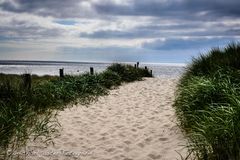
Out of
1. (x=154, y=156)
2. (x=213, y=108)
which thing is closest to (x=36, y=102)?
(x=154, y=156)

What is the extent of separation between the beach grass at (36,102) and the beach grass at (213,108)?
3.18 metres

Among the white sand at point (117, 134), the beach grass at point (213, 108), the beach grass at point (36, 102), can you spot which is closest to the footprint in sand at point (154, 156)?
the white sand at point (117, 134)

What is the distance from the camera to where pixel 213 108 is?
7.39 metres

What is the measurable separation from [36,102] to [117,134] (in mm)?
3887

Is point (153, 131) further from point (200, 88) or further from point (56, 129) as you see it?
point (56, 129)

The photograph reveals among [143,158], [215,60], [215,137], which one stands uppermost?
[215,60]

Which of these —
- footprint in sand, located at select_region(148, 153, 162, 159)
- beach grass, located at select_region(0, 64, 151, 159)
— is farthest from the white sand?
beach grass, located at select_region(0, 64, 151, 159)

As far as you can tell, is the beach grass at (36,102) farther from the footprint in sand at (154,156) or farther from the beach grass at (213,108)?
the beach grass at (213,108)

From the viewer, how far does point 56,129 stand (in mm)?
9219

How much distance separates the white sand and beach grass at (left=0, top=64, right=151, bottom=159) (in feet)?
1.19

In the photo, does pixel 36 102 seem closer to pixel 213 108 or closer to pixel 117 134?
pixel 117 134

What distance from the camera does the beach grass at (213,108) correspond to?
5.70 m

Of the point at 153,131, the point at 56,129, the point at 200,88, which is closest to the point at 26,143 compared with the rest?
the point at 56,129

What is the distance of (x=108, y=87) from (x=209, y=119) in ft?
43.3
